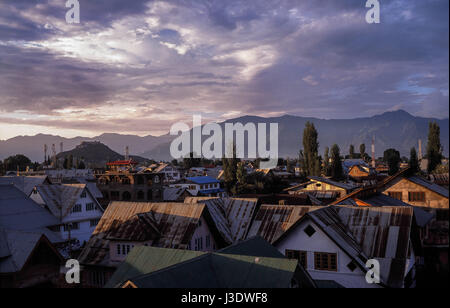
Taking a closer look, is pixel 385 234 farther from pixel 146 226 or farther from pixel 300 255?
pixel 146 226

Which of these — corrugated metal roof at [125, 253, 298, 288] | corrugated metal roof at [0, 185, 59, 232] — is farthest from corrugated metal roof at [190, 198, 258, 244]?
corrugated metal roof at [0, 185, 59, 232]

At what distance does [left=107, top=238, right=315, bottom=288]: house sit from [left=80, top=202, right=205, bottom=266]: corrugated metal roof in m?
11.8

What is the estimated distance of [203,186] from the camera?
4555 inches

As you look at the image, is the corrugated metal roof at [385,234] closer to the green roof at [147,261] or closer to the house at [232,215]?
the house at [232,215]

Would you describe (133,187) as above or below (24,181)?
below

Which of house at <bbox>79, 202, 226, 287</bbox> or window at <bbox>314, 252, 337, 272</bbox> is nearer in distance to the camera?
window at <bbox>314, 252, 337, 272</bbox>

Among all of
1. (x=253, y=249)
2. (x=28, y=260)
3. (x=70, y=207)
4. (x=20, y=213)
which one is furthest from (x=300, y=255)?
(x=70, y=207)

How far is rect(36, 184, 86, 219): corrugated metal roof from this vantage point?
2240 inches

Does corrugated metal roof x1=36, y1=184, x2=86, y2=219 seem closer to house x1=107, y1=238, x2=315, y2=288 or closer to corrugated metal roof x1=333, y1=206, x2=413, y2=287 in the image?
house x1=107, y1=238, x2=315, y2=288

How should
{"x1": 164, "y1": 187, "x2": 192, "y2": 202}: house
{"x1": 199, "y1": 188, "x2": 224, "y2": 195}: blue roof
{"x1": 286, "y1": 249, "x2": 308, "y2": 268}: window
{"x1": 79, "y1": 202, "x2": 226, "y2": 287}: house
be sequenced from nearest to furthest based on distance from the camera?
{"x1": 286, "y1": 249, "x2": 308, "y2": 268}: window, {"x1": 79, "y1": 202, "x2": 226, "y2": 287}: house, {"x1": 164, "y1": 187, "x2": 192, "y2": 202}: house, {"x1": 199, "y1": 188, "x2": 224, "y2": 195}: blue roof

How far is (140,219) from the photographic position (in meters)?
32.4

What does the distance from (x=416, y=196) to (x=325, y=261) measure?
82.6ft

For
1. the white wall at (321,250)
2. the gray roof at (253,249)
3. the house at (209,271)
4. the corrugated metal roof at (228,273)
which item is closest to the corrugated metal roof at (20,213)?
the house at (209,271)

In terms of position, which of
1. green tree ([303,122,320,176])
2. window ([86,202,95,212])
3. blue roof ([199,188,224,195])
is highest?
green tree ([303,122,320,176])
